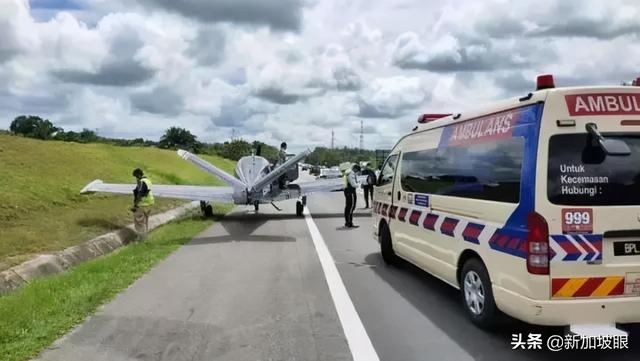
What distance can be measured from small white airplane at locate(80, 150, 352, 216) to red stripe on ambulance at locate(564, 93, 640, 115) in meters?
13.2

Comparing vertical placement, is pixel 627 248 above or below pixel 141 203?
above

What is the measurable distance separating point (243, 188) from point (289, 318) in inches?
492

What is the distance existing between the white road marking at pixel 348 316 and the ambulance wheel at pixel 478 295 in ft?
4.08

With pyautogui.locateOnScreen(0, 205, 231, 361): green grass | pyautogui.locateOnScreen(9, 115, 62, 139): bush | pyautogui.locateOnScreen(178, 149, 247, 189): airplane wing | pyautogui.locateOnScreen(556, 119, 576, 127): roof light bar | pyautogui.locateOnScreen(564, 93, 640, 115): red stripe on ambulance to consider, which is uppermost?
pyautogui.locateOnScreen(9, 115, 62, 139): bush

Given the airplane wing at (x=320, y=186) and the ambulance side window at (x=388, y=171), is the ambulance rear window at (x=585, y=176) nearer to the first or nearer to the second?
the ambulance side window at (x=388, y=171)

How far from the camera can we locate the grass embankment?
41.9 feet

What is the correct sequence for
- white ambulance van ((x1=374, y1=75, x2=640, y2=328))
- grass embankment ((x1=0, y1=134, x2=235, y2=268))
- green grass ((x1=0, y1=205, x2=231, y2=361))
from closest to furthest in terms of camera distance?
white ambulance van ((x1=374, y1=75, x2=640, y2=328)) → green grass ((x1=0, y1=205, x2=231, y2=361)) → grass embankment ((x1=0, y1=134, x2=235, y2=268))

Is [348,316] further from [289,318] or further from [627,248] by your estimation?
[627,248]

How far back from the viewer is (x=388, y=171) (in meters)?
10.7

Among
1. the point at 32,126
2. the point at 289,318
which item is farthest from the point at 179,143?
the point at 289,318

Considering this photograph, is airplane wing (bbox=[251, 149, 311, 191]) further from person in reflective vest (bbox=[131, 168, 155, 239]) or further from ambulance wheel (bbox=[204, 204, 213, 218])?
person in reflective vest (bbox=[131, 168, 155, 239])

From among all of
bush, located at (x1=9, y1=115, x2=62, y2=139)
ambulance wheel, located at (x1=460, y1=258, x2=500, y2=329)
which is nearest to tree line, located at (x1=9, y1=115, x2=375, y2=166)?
bush, located at (x1=9, y1=115, x2=62, y2=139)

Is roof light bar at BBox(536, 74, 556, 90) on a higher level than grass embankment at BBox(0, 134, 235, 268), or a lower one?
higher

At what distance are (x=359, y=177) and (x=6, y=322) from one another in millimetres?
19166
